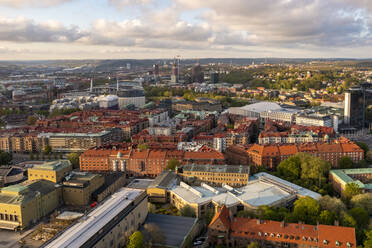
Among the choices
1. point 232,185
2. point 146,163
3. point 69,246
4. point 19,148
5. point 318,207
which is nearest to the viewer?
point 69,246

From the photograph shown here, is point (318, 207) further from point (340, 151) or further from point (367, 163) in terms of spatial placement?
point (367, 163)

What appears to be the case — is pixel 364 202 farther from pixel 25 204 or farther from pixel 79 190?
pixel 25 204

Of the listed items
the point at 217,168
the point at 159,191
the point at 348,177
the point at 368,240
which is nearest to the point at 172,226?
the point at 159,191

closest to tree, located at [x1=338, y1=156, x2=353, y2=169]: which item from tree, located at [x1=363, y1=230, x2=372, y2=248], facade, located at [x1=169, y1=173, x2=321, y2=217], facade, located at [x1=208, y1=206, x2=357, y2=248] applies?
facade, located at [x1=169, y1=173, x2=321, y2=217]

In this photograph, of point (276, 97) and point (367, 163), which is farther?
point (276, 97)

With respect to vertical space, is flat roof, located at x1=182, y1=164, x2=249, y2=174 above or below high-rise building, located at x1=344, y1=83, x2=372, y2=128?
below

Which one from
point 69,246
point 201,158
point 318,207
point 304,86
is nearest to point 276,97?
point 304,86

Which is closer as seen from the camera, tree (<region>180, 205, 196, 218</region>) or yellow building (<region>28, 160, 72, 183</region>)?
tree (<region>180, 205, 196, 218</region>)

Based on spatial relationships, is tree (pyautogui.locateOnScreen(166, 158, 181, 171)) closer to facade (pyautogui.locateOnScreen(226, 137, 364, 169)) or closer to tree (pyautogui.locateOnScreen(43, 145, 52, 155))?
facade (pyautogui.locateOnScreen(226, 137, 364, 169))
